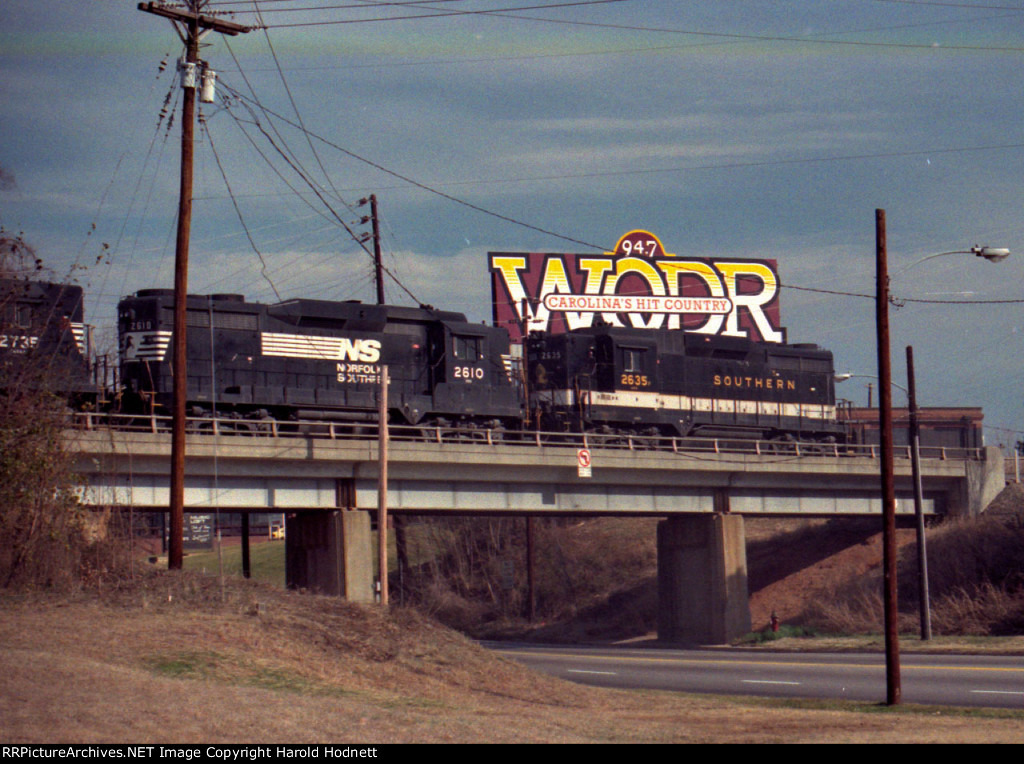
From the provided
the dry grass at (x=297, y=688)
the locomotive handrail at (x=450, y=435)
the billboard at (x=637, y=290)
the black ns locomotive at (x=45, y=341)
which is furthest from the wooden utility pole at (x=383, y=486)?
the billboard at (x=637, y=290)

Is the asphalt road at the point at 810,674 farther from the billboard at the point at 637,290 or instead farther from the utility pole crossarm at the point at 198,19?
the billboard at the point at 637,290

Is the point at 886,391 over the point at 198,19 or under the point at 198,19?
under

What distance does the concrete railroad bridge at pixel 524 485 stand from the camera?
104 feet

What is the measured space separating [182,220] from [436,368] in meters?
15.9

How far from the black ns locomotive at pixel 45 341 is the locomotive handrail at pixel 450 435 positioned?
3.65 feet

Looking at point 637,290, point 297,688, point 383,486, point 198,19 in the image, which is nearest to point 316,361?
point 383,486

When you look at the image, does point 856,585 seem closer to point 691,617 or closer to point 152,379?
point 691,617

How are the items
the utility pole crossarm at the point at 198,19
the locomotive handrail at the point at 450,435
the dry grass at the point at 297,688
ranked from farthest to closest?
1. the locomotive handrail at the point at 450,435
2. the utility pole crossarm at the point at 198,19
3. the dry grass at the point at 297,688

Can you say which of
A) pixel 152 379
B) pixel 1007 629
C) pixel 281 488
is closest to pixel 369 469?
pixel 281 488

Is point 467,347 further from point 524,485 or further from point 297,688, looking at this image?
point 297,688

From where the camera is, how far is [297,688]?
1581 centimetres

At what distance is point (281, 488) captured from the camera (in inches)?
1336

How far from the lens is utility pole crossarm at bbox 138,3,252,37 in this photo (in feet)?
75.2
